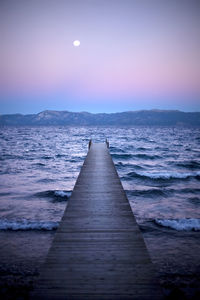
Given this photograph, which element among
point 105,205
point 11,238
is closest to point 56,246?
point 105,205

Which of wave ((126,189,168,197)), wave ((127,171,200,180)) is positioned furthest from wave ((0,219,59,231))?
wave ((127,171,200,180))

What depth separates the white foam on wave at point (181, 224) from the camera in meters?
8.70

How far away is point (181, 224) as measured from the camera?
8992 millimetres

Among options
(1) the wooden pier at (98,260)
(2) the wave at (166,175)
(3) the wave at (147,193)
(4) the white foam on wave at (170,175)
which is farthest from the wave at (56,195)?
(4) the white foam on wave at (170,175)

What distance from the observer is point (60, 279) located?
3.68m

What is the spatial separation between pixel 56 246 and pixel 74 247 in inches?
18.1

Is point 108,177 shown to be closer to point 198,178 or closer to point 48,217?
point 48,217

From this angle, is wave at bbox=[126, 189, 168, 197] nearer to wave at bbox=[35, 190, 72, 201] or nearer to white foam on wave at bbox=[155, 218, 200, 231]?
white foam on wave at bbox=[155, 218, 200, 231]

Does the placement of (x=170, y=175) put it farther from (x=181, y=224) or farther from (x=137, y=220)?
(x=137, y=220)

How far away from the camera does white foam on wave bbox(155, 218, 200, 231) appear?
8703 mm

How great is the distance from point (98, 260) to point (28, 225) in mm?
5760

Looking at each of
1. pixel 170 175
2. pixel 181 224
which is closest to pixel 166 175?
pixel 170 175

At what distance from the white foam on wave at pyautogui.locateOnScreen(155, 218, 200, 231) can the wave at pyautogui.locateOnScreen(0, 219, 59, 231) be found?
518 centimetres

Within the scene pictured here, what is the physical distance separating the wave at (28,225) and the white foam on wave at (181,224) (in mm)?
5177
